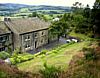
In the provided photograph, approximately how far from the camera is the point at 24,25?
4547 cm

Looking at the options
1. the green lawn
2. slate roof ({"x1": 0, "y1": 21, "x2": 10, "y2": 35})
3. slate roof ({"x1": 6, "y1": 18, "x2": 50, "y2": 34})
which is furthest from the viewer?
slate roof ({"x1": 6, "y1": 18, "x2": 50, "y2": 34})

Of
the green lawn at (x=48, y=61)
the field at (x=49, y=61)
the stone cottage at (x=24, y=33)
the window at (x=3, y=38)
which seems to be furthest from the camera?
the stone cottage at (x=24, y=33)

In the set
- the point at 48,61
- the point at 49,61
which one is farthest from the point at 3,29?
the point at 49,61

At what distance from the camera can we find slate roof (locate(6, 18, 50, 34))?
4202 centimetres

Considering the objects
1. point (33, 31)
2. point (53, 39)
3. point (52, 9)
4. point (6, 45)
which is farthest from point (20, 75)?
point (52, 9)

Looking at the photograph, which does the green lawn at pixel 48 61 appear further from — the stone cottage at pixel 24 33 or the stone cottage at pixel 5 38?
the stone cottage at pixel 24 33

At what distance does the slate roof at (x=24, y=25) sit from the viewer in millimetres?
42019

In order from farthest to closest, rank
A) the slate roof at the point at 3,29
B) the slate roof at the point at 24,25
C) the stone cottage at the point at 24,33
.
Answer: the slate roof at the point at 24,25 < the stone cottage at the point at 24,33 < the slate roof at the point at 3,29

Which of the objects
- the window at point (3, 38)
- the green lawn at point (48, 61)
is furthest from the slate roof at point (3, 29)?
the green lawn at point (48, 61)

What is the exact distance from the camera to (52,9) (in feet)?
Answer: 516

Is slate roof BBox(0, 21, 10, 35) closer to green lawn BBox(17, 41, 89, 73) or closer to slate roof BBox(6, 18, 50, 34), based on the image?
slate roof BBox(6, 18, 50, 34)

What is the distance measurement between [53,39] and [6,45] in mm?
16948

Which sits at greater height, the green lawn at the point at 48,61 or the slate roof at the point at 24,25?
the slate roof at the point at 24,25

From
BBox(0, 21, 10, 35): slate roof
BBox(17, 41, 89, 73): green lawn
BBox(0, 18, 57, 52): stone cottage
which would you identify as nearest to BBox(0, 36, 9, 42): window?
BBox(0, 18, 57, 52): stone cottage
